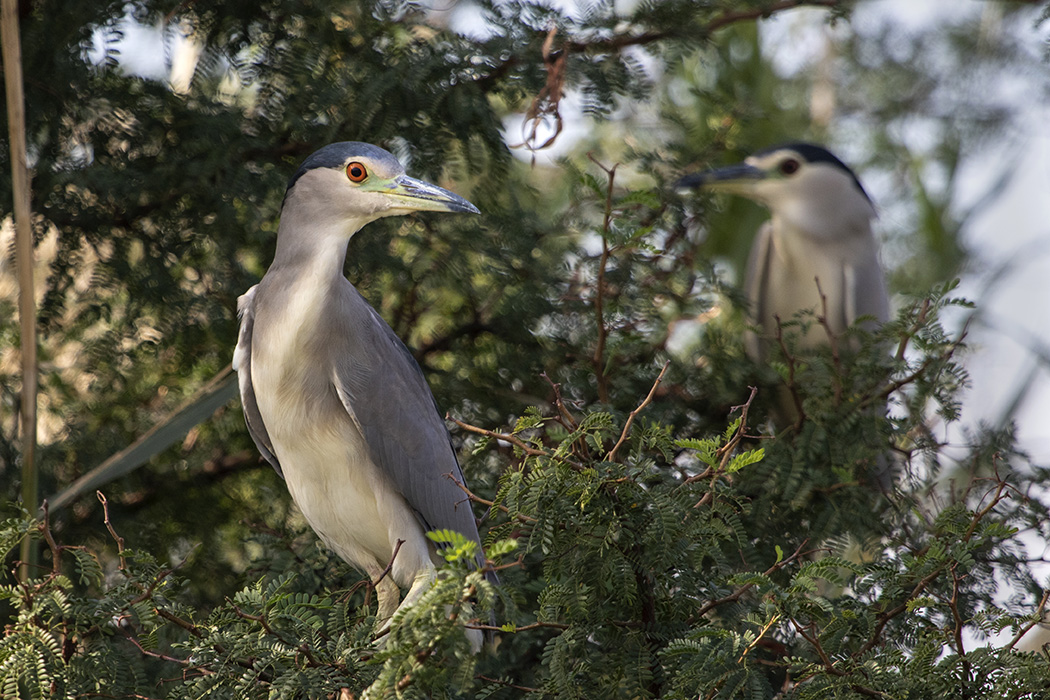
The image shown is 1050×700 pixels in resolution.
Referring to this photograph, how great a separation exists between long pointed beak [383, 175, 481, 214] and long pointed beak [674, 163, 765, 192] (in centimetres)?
145

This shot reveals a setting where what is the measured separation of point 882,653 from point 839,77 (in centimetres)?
668

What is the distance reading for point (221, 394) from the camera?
99.6 inches

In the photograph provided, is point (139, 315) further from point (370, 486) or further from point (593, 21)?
point (593, 21)

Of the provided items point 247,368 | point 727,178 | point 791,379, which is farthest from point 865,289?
point 247,368

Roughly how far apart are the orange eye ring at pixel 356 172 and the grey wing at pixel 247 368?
41 centimetres

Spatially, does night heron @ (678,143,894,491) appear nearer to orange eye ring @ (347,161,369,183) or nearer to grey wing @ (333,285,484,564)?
grey wing @ (333,285,484,564)

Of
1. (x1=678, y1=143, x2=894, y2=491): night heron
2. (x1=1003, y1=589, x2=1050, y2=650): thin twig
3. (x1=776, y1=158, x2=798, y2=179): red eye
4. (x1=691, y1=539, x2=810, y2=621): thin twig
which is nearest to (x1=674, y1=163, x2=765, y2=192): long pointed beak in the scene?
(x1=678, y1=143, x2=894, y2=491): night heron

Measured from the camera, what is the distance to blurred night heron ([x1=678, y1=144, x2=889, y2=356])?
→ 451 centimetres

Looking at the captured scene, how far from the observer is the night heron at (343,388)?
258 centimetres

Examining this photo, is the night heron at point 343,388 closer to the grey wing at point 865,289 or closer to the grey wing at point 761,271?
the grey wing at point 865,289

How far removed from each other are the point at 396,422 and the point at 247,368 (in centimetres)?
42

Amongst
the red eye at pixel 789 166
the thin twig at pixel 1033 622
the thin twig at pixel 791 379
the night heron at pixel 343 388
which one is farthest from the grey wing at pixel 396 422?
the red eye at pixel 789 166

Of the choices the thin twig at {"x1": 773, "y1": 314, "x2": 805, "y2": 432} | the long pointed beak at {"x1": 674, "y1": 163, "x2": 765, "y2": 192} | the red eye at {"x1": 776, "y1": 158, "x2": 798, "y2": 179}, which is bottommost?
the thin twig at {"x1": 773, "y1": 314, "x2": 805, "y2": 432}

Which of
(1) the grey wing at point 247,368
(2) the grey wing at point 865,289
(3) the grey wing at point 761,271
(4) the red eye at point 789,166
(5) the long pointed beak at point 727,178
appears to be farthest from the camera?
(3) the grey wing at point 761,271
